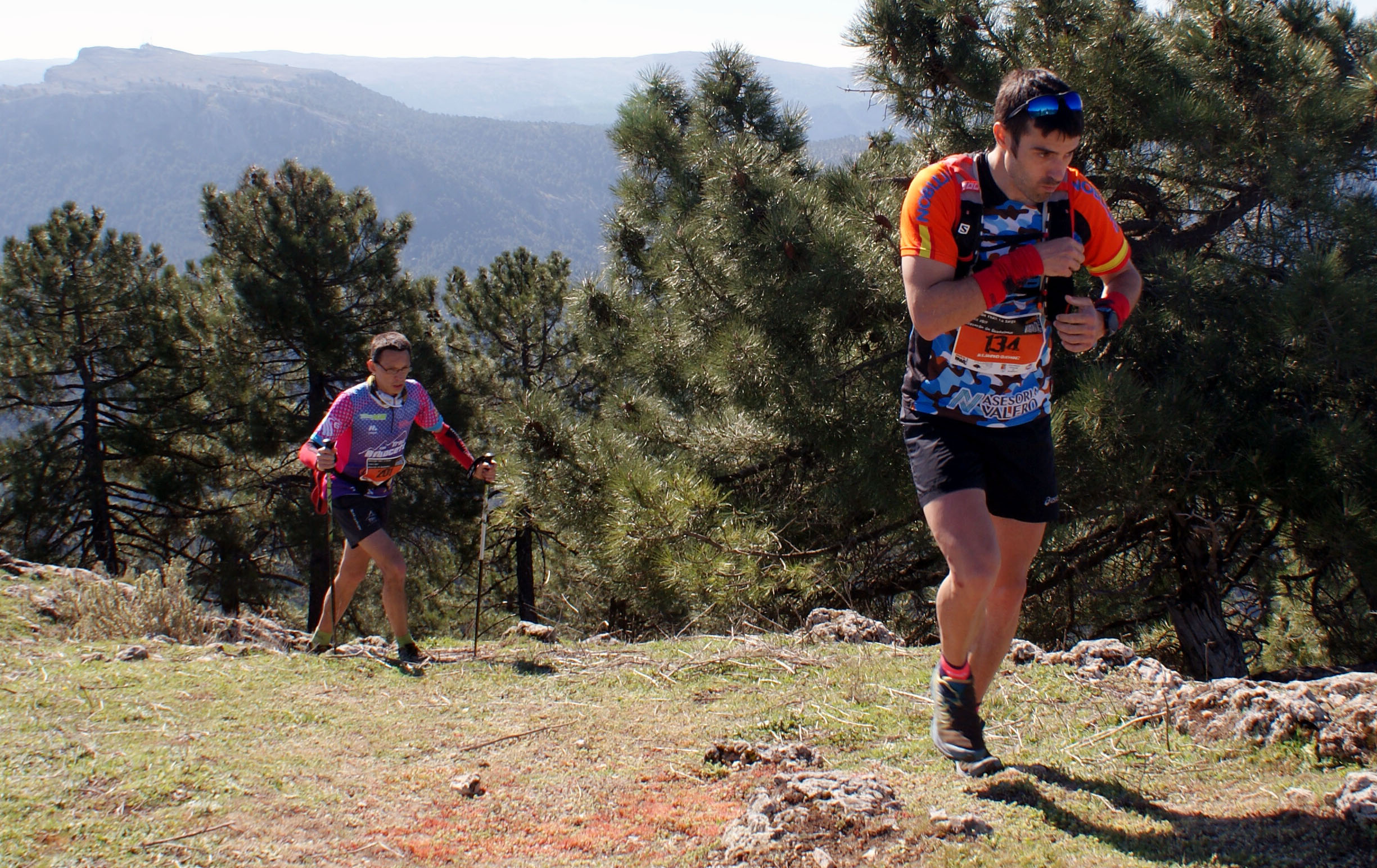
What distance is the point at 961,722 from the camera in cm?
251

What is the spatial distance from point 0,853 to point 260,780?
0.66 meters

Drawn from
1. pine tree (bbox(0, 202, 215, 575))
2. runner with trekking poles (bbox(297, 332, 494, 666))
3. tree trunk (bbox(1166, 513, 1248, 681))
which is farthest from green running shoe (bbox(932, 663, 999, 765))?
pine tree (bbox(0, 202, 215, 575))

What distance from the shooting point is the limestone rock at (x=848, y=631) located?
173 inches

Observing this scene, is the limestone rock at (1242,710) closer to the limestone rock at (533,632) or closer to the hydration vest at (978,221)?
the hydration vest at (978,221)

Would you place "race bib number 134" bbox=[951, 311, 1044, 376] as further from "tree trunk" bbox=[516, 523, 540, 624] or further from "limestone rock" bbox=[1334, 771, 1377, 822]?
"tree trunk" bbox=[516, 523, 540, 624]

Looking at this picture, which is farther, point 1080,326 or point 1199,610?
point 1199,610

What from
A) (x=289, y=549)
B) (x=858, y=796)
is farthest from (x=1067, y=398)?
(x=289, y=549)

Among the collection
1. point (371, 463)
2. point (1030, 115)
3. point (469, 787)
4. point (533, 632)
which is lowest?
point (533, 632)

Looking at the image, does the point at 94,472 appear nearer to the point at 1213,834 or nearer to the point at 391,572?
the point at 391,572

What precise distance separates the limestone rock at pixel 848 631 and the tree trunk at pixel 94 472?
11.6 meters

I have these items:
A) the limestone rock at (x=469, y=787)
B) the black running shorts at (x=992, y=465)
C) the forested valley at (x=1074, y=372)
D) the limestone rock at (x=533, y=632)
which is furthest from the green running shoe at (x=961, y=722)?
the limestone rock at (x=533, y=632)

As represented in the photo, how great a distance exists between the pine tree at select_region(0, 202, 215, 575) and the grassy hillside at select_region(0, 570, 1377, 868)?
1047 cm

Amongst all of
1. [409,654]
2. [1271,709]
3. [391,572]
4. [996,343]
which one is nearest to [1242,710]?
[1271,709]

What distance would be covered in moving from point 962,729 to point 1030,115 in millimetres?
1535
